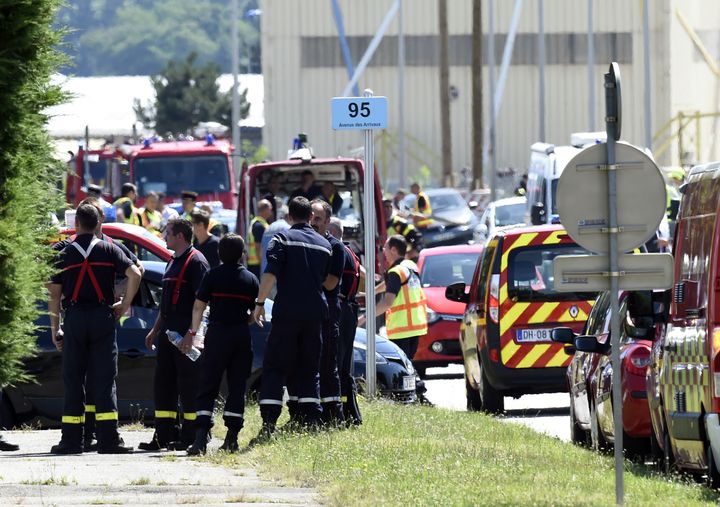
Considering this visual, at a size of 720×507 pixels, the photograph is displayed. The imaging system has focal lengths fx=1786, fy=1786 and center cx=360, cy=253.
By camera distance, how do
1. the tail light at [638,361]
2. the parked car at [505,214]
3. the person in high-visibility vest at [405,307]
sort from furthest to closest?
1. the parked car at [505,214]
2. the person in high-visibility vest at [405,307]
3. the tail light at [638,361]

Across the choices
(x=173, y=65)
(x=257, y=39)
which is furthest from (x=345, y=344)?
(x=257, y=39)

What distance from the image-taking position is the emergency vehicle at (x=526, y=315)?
16.4m

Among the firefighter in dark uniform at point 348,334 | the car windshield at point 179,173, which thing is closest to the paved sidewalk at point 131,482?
the firefighter in dark uniform at point 348,334

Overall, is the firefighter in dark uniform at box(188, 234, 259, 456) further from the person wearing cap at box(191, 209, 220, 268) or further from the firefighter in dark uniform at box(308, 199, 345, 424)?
the person wearing cap at box(191, 209, 220, 268)

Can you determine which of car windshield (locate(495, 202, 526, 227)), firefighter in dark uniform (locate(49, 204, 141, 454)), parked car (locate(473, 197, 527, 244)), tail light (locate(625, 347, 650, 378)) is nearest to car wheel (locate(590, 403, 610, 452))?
tail light (locate(625, 347, 650, 378))

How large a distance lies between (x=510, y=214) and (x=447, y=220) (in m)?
6.37

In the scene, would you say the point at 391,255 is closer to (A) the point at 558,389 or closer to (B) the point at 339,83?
(A) the point at 558,389

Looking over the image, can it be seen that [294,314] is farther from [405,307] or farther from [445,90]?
[445,90]

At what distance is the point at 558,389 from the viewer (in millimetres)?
16609

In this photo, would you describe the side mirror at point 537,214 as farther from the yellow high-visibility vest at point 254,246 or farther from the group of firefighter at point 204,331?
the group of firefighter at point 204,331

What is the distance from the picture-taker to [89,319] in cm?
1267

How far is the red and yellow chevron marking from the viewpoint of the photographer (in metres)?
16.4

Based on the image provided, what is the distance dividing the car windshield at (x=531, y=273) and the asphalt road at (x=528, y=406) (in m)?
1.15

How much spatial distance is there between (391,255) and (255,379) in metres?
3.55
